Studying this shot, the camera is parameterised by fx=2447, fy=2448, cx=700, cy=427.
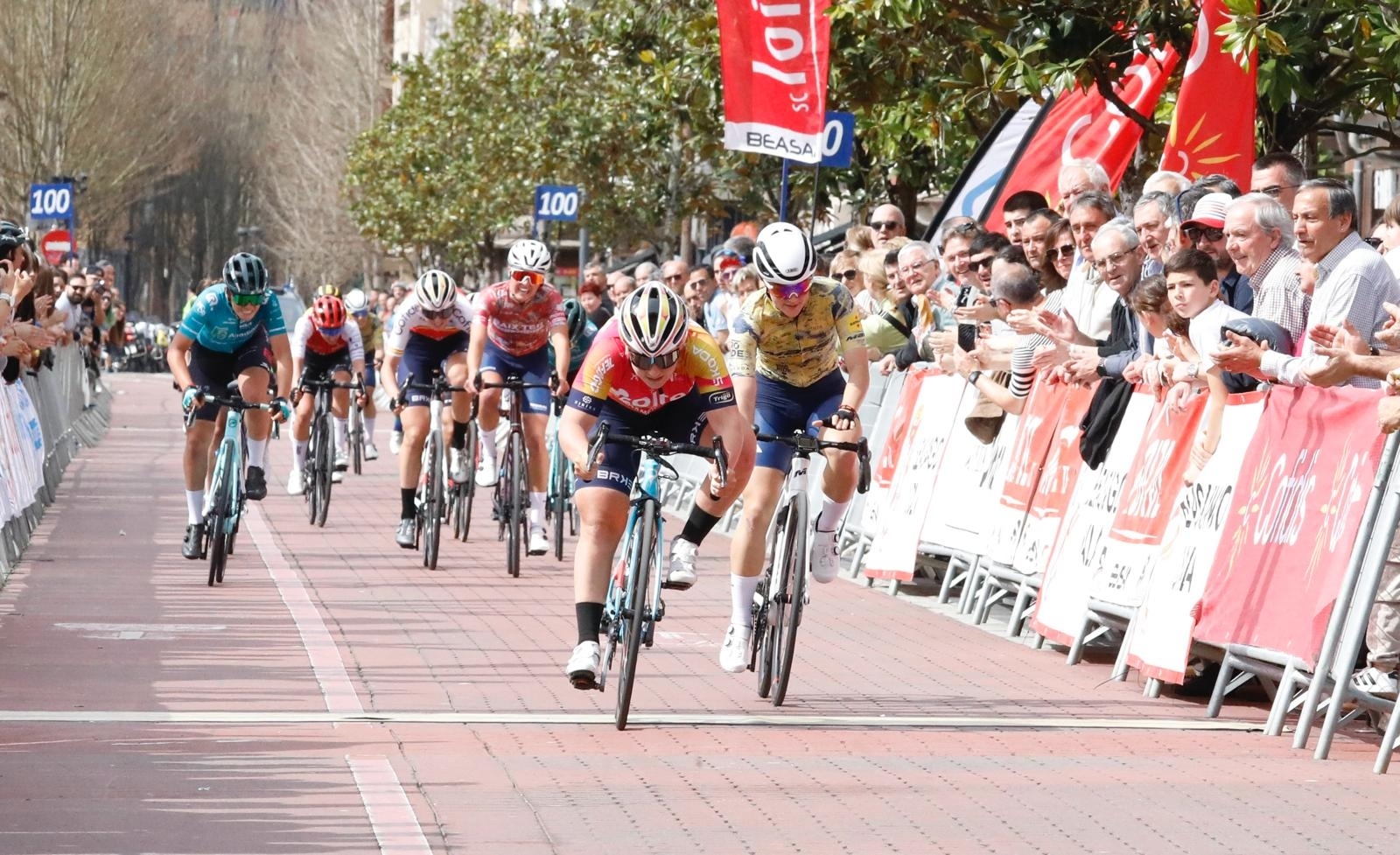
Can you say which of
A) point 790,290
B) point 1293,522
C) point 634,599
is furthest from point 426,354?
point 1293,522

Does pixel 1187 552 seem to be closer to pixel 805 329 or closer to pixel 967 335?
pixel 805 329

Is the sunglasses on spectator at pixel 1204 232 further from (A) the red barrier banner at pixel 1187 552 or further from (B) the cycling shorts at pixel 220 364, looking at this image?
(B) the cycling shorts at pixel 220 364

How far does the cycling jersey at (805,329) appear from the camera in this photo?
10844 mm

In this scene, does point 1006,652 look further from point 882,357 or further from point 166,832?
point 166,832

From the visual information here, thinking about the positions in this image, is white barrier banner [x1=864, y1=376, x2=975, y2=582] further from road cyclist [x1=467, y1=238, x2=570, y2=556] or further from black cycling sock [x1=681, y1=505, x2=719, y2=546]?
black cycling sock [x1=681, y1=505, x2=719, y2=546]

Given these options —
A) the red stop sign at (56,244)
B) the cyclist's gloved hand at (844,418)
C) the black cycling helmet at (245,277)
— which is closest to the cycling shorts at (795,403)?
the cyclist's gloved hand at (844,418)

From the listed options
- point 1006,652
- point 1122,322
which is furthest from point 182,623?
point 1122,322

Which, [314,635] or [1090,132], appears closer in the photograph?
[314,635]

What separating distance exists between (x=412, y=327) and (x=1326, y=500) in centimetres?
899

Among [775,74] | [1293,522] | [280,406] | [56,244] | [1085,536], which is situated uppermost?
[775,74]

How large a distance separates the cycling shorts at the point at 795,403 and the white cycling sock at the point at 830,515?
336mm

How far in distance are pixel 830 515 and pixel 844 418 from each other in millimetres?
1055

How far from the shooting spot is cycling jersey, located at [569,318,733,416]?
378 inches

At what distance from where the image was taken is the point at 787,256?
1026 cm
